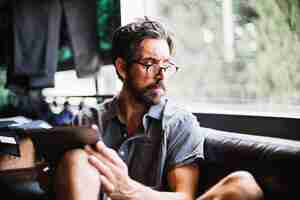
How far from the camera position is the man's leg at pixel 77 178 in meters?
1.54

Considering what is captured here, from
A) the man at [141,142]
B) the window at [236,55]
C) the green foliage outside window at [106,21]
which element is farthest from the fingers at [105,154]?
the green foliage outside window at [106,21]

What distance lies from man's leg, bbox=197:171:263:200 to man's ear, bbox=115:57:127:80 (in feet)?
2.41

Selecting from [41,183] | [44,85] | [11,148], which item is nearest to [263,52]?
[41,183]

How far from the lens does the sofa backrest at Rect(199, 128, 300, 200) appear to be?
1.49 m

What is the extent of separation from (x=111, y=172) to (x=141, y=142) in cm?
31

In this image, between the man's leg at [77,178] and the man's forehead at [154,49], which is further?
the man's forehead at [154,49]

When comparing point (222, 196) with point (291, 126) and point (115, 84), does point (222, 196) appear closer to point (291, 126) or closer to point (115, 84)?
point (291, 126)

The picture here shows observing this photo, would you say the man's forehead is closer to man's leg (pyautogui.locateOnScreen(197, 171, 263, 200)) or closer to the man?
the man

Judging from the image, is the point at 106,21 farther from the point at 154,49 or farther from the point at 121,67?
the point at 154,49

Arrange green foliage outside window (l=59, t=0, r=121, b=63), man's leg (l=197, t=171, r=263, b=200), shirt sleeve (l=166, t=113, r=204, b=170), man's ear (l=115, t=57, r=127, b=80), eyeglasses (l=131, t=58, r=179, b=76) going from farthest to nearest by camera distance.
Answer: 1. green foliage outside window (l=59, t=0, r=121, b=63)
2. man's ear (l=115, t=57, r=127, b=80)
3. eyeglasses (l=131, t=58, r=179, b=76)
4. shirt sleeve (l=166, t=113, r=204, b=170)
5. man's leg (l=197, t=171, r=263, b=200)

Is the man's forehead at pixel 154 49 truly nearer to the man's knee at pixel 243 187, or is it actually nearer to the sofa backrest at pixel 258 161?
the sofa backrest at pixel 258 161

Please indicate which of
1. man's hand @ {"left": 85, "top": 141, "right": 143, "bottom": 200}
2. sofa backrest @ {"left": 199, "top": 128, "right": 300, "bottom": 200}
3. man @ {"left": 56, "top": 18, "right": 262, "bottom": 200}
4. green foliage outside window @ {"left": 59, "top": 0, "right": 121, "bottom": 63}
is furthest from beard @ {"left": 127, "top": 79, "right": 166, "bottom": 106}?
green foliage outside window @ {"left": 59, "top": 0, "right": 121, "bottom": 63}

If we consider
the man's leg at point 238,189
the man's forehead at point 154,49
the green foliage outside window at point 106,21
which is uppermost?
the green foliage outside window at point 106,21

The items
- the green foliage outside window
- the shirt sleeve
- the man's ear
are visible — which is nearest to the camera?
the shirt sleeve
